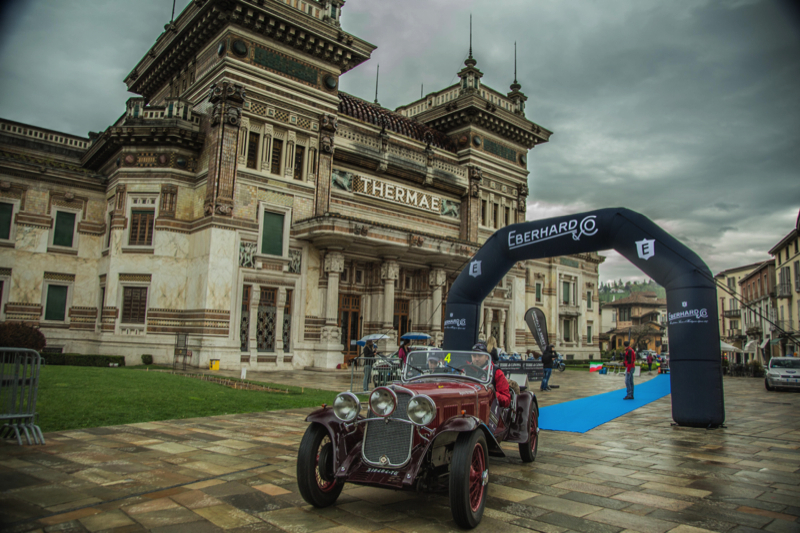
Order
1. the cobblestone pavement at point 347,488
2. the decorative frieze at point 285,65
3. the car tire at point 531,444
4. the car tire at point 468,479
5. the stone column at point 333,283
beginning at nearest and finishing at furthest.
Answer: the car tire at point 468,479 < the cobblestone pavement at point 347,488 < the car tire at point 531,444 < the decorative frieze at point 285,65 < the stone column at point 333,283

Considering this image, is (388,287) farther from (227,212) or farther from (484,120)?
(484,120)

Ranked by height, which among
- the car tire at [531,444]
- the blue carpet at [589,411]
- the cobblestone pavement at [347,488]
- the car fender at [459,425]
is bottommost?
the blue carpet at [589,411]

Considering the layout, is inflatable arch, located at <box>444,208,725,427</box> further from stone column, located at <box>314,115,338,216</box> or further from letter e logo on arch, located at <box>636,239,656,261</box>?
stone column, located at <box>314,115,338,216</box>

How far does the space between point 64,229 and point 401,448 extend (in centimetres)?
2651

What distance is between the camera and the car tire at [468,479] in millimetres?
4434

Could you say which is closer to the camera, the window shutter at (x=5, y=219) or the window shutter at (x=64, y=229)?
the window shutter at (x=5, y=219)

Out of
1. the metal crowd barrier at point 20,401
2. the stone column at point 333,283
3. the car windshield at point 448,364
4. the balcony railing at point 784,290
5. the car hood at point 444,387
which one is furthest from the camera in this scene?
the balcony railing at point 784,290

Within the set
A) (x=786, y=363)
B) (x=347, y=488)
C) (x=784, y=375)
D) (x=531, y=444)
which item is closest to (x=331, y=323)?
(x=531, y=444)

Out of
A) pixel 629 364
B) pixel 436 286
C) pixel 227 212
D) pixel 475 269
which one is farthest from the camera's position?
pixel 436 286

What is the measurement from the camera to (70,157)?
28.6 metres

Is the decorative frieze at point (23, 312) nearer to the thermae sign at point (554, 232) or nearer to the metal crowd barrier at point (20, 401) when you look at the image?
the metal crowd barrier at point (20, 401)

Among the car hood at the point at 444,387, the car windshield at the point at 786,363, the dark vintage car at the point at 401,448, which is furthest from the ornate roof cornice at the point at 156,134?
the car windshield at the point at 786,363

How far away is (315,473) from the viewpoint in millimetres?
4973

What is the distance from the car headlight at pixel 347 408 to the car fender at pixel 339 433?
70mm
